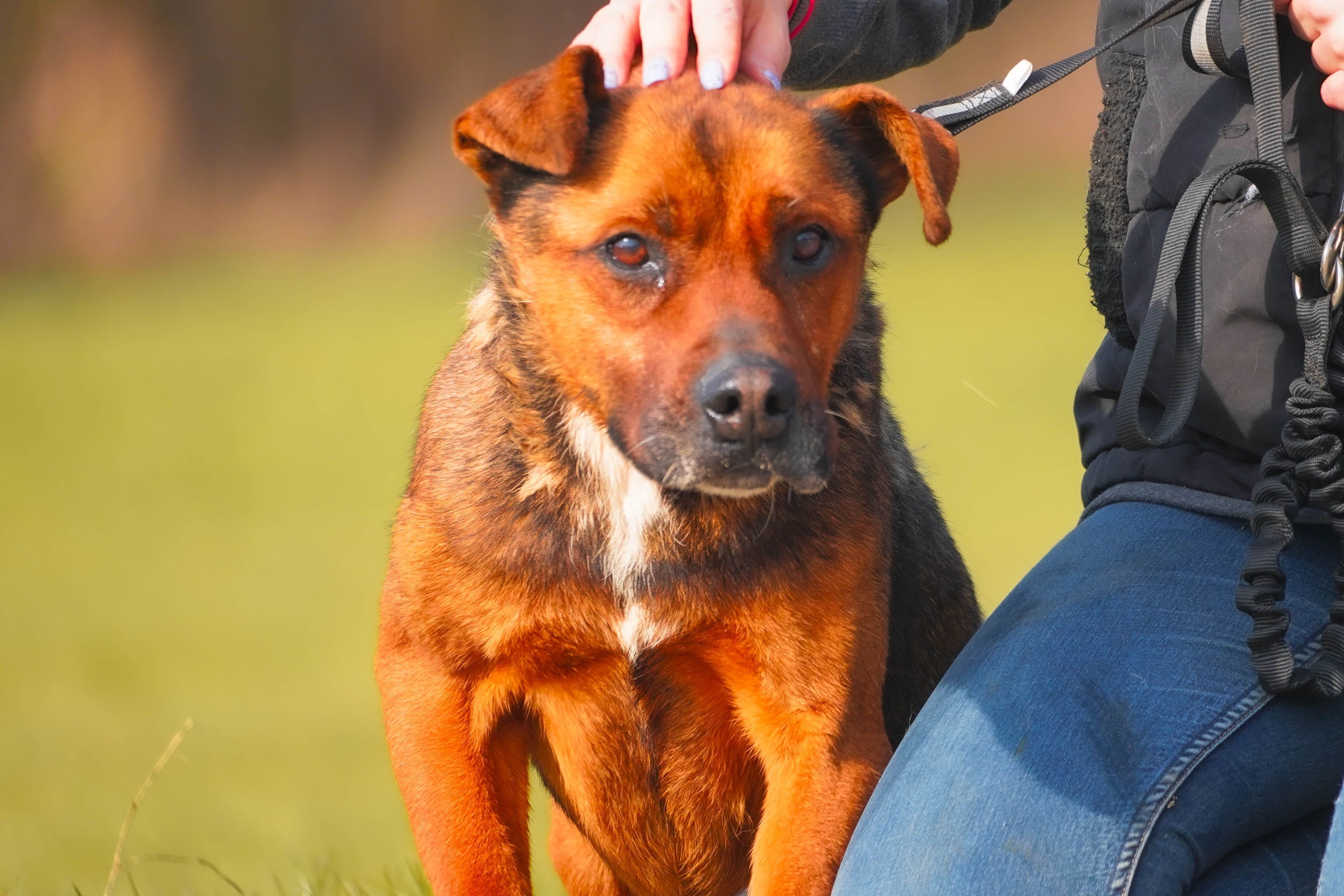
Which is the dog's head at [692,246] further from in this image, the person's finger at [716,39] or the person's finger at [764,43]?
the person's finger at [764,43]

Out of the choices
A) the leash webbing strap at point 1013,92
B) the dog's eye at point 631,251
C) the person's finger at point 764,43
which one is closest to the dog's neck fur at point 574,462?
the dog's eye at point 631,251

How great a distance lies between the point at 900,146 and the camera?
8.04ft

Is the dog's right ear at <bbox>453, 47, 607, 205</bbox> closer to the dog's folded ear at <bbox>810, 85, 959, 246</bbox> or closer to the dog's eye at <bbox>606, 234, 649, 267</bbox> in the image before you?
the dog's eye at <bbox>606, 234, 649, 267</bbox>

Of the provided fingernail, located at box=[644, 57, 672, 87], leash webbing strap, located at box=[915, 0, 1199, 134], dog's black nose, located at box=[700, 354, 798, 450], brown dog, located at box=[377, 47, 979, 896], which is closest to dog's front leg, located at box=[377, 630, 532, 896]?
brown dog, located at box=[377, 47, 979, 896]

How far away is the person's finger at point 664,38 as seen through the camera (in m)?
2.48

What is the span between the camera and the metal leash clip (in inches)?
81.6

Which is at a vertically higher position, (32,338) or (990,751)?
(990,751)

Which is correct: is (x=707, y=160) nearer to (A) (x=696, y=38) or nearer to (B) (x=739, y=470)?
(A) (x=696, y=38)

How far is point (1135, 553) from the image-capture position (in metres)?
2.48

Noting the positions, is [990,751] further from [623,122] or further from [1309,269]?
[623,122]

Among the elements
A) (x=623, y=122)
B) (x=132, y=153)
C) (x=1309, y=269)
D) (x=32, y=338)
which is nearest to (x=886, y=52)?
(x=623, y=122)

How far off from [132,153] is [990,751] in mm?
12626

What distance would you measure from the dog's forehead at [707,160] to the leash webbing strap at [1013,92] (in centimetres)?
36

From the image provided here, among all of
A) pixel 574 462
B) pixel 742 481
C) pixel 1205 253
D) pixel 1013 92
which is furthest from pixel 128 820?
pixel 1205 253
